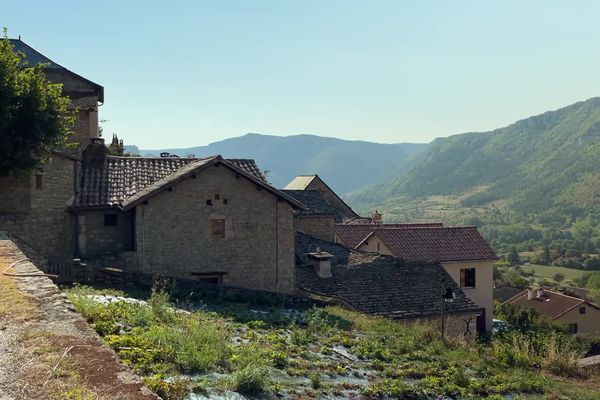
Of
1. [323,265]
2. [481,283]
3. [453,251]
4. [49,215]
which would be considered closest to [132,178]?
[49,215]

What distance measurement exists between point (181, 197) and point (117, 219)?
2.39 m

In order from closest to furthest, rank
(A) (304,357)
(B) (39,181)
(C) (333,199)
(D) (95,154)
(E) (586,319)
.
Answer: (A) (304,357)
(B) (39,181)
(D) (95,154)
(C) (333,199)
(E) (586,319)

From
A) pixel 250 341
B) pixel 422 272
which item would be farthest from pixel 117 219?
pixel 422 272

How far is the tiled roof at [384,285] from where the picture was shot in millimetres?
20609

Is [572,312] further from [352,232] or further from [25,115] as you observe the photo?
[25,115]

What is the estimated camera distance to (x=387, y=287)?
22.1m

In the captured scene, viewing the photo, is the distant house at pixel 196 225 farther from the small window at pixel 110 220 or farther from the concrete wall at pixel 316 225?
the concrete wall at pixel 316 225

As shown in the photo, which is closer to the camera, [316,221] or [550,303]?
[316,221]

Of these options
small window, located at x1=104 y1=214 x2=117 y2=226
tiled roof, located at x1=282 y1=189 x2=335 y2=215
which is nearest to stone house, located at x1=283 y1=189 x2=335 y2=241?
tiled roof, located at x1=282 y1=189 x2=335 y2=215

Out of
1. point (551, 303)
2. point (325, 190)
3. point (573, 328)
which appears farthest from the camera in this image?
point (551, 303)

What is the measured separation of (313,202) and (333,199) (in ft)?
34.4

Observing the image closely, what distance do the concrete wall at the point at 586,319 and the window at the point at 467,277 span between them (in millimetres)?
15050

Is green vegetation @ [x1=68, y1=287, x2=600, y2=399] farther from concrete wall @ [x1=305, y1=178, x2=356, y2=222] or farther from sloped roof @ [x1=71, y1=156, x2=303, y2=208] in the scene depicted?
concrete wall @ [x1=305, y1=178, x2=356, y2=222]

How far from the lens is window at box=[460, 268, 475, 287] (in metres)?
31.9
